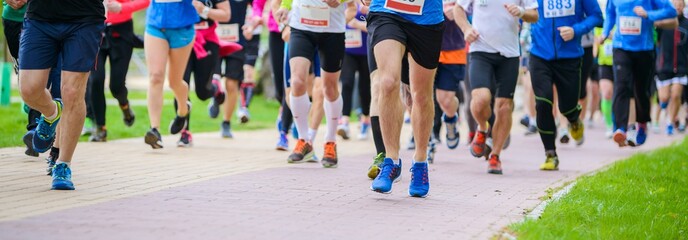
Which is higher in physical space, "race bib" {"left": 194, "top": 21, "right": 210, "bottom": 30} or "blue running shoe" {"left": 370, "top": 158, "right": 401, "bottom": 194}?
"blue running shoe" {"left": 370, "top": 158, "right": 401, "bottom": 194}

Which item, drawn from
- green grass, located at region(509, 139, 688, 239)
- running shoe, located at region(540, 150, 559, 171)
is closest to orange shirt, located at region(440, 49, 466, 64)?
running shoe, located at region(540, 150, 559, 171)

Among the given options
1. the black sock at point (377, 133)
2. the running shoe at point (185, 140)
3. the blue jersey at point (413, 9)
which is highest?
the blue jersey at point (413, 9)

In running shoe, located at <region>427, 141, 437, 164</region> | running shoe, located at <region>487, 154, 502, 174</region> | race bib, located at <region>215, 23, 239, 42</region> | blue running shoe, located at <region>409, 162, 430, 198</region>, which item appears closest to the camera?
blue running shoe, located at <region>409, 162, 430, 198</region>

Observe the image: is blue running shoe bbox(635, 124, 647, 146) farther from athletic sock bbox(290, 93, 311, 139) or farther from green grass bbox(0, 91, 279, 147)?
green grass bbox(0, 91, 279, 147)

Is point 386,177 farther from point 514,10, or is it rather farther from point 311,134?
point 311,134

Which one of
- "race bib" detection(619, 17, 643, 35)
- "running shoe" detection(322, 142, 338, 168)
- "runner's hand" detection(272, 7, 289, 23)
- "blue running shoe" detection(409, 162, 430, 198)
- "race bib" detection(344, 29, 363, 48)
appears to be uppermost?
"runner's hand" detection(272, 7, 289, 23)

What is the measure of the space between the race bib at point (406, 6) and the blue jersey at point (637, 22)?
615 cm

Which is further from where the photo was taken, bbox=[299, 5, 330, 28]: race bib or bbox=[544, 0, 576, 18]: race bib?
bbox=[544, 0, 576, 18]: race bib

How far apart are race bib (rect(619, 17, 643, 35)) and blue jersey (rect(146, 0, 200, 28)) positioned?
16.2 feet

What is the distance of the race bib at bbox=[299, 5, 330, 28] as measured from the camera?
32.9 feet

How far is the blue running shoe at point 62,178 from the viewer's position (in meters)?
7.51

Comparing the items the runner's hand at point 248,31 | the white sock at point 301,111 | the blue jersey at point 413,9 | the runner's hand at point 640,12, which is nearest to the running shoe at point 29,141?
the white sock at point 301,111

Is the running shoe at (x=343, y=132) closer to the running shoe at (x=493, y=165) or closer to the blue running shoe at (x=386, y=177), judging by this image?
the running shoe at (x=493, y=165)

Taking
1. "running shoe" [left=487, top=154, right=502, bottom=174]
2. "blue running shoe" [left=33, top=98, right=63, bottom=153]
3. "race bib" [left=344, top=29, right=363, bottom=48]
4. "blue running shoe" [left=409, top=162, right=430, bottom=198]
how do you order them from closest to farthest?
"blue running shoe" [left=409, top=162, right=430, bottom=198] → "blue running shoe" [left=33, top=98, right=63, bottom=153] → "running shoe" [left=487, top=154, right=502, bottom=174] → "race bib" [left=344, top=29, right=363, bottom=48]
